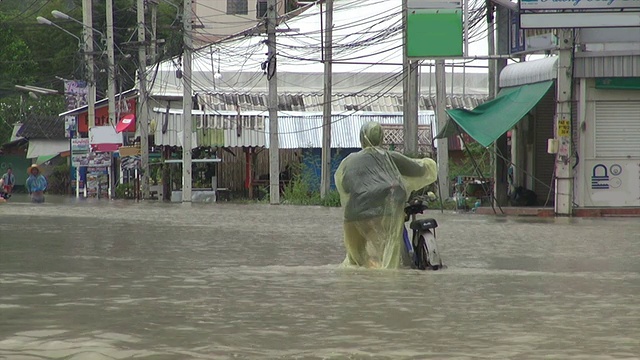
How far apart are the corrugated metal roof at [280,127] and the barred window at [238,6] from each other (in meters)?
26.0

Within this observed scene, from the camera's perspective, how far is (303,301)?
29.1 ft

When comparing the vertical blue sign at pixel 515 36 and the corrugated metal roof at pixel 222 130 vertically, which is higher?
the vertical blue sign at pixel 515 36

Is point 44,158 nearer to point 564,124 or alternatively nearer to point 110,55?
point 110,55

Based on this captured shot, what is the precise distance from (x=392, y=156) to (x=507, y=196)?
17.5 meters

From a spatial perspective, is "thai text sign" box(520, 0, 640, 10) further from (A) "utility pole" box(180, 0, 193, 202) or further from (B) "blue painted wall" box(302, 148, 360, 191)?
(B) "blue painted wall" box(302, 148, 360, 191)

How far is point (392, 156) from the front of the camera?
11.7 m

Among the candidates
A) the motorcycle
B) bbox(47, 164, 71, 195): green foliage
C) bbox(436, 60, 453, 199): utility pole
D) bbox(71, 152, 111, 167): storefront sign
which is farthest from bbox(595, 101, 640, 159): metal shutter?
bbox(47, 164, 71, 195): green foliage

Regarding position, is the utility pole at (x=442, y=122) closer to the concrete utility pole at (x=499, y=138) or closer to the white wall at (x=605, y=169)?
the concrete utility pole at (x=499, y=138)

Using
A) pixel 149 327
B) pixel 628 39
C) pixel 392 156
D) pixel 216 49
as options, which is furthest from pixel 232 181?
pixel 149 327

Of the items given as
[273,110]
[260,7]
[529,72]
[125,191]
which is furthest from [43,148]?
[529,72]

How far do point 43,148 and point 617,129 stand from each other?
48154 millimetres

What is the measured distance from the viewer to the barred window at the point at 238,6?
2692 inches

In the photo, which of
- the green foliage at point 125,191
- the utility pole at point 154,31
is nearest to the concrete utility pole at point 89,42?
the utility pole at point 154,31

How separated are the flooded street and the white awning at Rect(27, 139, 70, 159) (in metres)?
51.7
